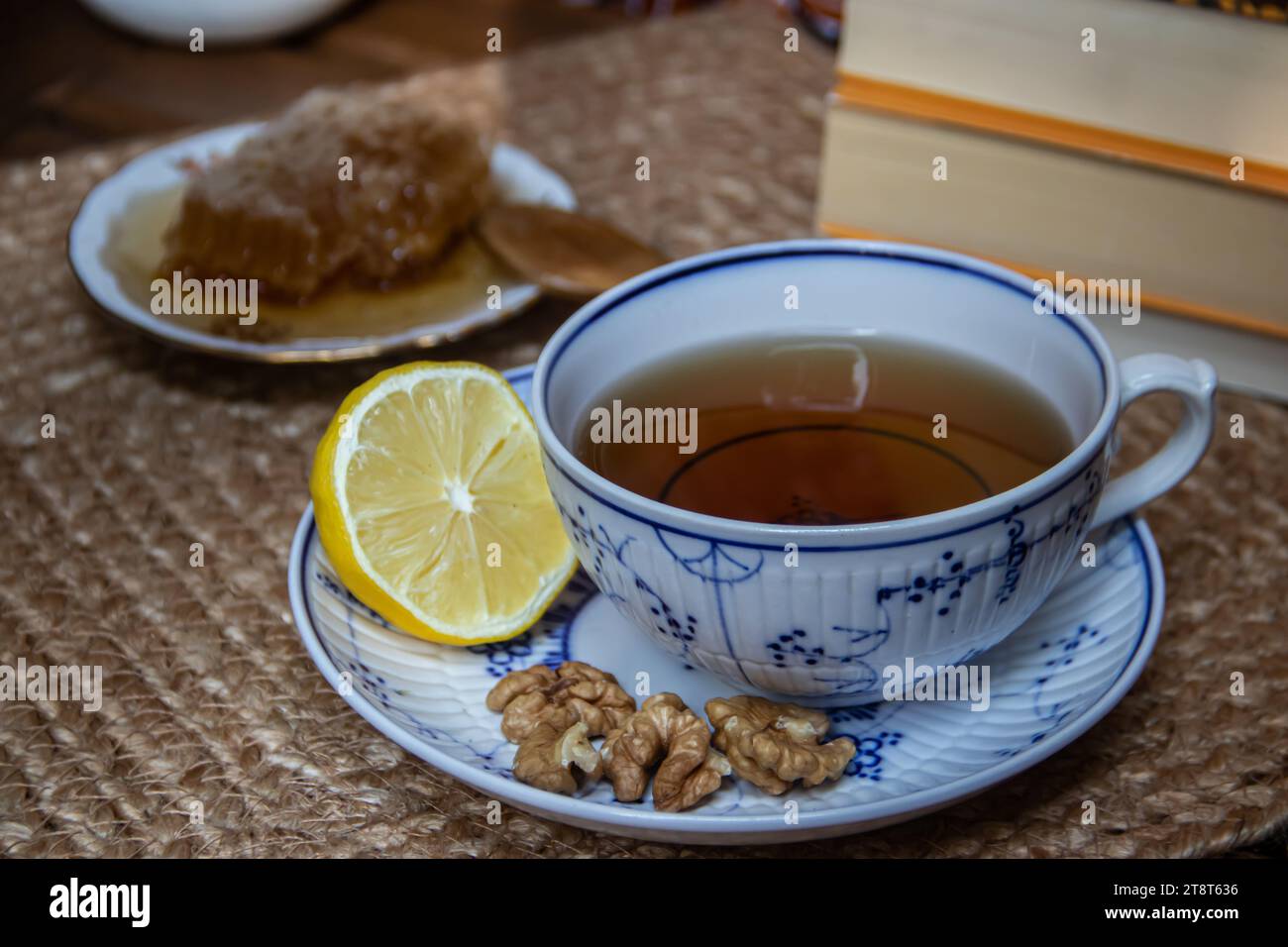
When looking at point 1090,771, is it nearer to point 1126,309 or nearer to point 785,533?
point 785,533

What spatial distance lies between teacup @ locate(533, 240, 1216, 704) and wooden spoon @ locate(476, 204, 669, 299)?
259 millimetres

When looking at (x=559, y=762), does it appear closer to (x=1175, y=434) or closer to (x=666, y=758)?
(x=666, y=758)

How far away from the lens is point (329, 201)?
3.27 feet

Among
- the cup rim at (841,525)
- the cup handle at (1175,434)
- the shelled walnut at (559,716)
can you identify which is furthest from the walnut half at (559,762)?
the cup handle at (1175,434)

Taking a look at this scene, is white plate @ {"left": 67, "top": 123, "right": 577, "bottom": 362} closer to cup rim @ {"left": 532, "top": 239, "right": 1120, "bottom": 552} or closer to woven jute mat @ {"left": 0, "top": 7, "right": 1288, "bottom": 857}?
woven jute mat @ {"left": 0, "top": 7, "right": 1288, "bottom": 857}

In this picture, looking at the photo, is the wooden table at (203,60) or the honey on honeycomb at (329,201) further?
the wooden table at (203,60)

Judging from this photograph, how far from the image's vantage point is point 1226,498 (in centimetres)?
82

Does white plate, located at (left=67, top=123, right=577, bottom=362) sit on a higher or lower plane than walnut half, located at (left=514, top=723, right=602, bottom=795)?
higher

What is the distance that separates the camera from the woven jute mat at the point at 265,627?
Answer: 603 mm

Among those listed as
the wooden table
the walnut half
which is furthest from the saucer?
the wooden table

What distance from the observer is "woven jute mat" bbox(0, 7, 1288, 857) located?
60 centimetres

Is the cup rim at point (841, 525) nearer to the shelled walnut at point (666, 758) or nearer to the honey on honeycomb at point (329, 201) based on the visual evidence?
the shelled walnut at point (666, 758)

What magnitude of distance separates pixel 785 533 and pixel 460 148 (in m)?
0.65

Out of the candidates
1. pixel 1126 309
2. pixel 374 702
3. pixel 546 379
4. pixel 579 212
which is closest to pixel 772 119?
pixel 579 212
